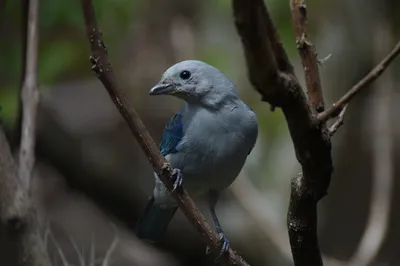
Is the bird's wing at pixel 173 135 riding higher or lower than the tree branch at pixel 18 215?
higher

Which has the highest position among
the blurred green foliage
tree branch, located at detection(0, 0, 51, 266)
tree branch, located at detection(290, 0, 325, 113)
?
tree branch, located at detection(290, 0, 325, 113)

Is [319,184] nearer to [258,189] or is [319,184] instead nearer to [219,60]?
[219,60]

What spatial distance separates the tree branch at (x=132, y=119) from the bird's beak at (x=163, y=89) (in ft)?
0.91

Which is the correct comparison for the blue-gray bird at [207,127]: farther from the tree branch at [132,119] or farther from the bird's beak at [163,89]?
the tree branch at [132,119]

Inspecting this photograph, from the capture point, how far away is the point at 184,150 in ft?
5.51

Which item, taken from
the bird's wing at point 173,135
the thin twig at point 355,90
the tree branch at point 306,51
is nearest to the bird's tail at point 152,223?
the bird's wing at point 173,135

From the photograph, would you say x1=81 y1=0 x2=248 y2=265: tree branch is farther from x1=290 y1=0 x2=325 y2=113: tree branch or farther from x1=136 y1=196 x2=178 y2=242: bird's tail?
x1=136 y1=196 x2=178 y2=242: bird's tail

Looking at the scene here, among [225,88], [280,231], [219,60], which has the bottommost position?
[280,231]

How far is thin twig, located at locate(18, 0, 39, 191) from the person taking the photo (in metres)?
1.79

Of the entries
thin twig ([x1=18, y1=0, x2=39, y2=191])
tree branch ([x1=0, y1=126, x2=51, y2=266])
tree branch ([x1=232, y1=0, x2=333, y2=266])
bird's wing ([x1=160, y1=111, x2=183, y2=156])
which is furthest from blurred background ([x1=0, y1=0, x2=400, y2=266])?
tree branch ([x1=232, y1=0, x2=333, y2=266])

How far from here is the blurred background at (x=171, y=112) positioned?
2.57 m

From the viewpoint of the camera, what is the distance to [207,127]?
1.62 meters

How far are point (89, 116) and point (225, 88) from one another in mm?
2065

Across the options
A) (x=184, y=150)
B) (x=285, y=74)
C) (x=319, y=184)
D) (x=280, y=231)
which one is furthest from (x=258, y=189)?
(x=285, y=74)
